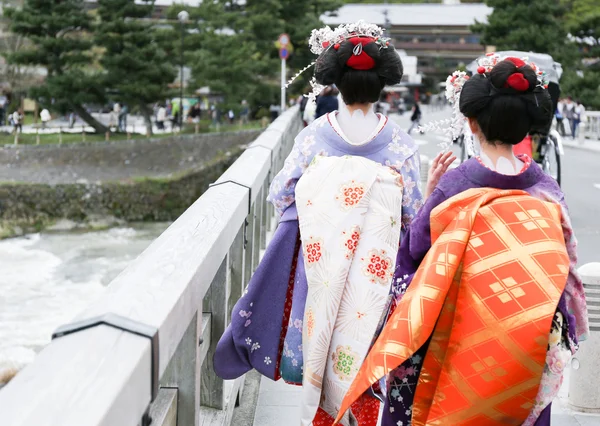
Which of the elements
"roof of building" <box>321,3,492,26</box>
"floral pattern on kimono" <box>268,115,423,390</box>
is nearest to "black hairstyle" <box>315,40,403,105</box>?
"floral pattern on kimono" <box>268,115,423,390</box>

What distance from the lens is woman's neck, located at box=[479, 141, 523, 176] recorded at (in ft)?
8.74

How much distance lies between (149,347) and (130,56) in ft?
125

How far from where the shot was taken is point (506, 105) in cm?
263

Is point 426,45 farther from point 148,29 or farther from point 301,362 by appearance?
point 301,362

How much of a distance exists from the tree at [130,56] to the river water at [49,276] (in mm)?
5928

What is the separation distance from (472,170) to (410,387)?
67 cm

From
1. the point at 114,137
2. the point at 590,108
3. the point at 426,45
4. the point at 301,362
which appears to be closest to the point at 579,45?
the point at 590,108

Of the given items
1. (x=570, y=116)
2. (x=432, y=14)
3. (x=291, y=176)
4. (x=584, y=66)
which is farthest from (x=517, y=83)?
Answer: (x=432, y=14)

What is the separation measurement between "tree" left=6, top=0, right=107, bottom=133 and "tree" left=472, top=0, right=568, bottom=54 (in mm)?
16879

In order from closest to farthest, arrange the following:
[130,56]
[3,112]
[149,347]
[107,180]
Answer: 1. [149,347]
2. [130,56]
3. [107,180]
4. [3,112]

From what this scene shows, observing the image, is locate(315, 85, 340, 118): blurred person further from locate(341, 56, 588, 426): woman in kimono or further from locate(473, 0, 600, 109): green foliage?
locate(473, 0, 600, 109): green foliage

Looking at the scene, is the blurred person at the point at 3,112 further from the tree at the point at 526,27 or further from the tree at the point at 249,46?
the tree at the point at 526,27

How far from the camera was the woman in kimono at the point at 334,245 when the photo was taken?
318 centimetres

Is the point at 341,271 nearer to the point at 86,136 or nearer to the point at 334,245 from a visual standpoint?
the point at 334,245
